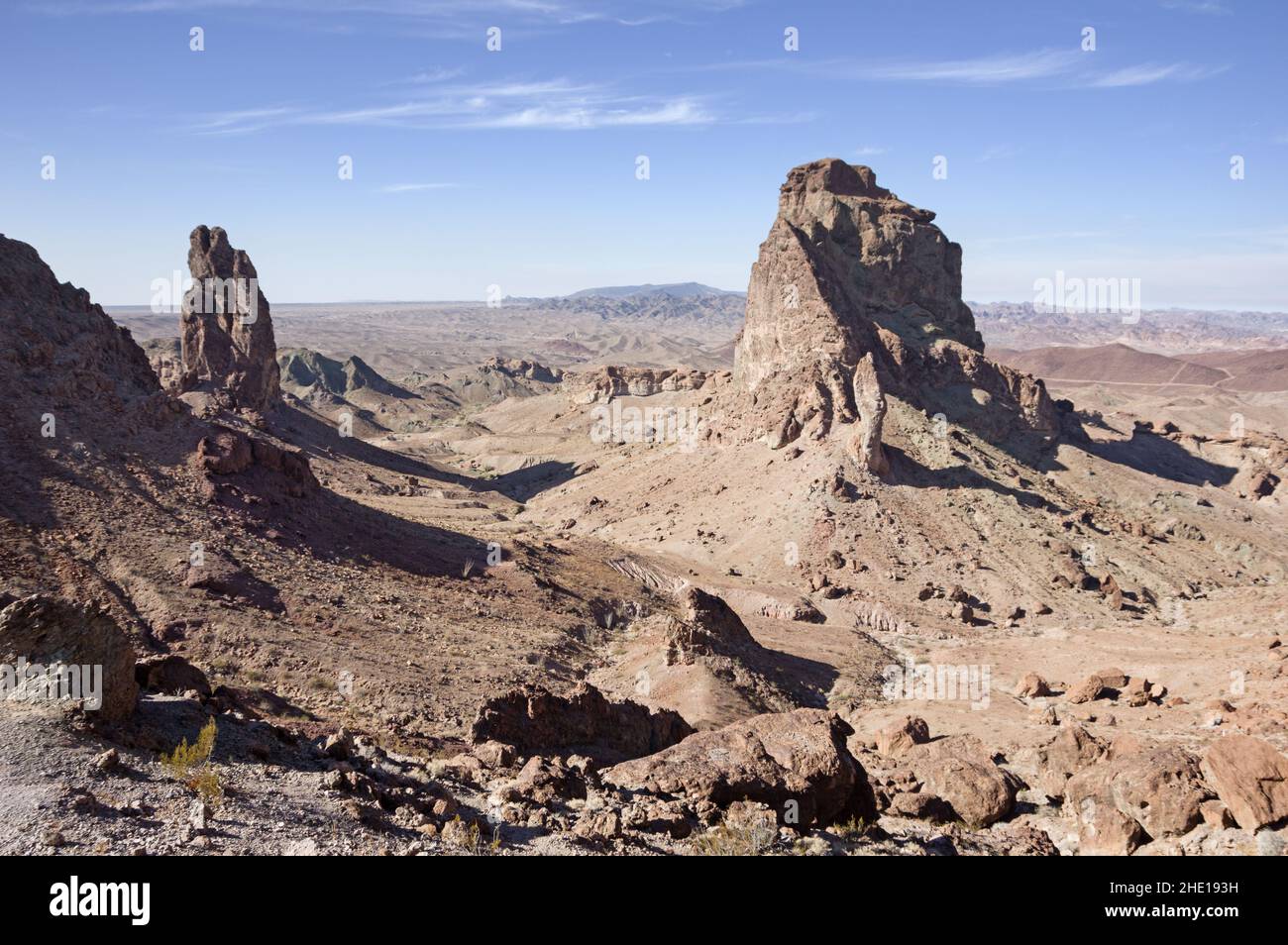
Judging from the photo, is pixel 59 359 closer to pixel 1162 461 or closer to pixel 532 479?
pixel 532 479

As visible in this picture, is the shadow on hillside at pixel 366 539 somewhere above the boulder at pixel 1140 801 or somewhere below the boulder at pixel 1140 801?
above

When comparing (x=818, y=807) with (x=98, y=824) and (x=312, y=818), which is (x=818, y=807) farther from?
(x=98, y=824)

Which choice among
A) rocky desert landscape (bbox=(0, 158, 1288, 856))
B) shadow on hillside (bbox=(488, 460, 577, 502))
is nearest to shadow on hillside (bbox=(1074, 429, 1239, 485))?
rocky desert landscape (bbox=(0, 158, 1288, 856))

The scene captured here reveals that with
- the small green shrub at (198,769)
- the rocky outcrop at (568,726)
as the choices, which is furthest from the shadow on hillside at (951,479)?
the small green shrub at (198,769)

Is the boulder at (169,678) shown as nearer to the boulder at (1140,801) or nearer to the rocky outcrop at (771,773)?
the rocky outcrop at (771,773)

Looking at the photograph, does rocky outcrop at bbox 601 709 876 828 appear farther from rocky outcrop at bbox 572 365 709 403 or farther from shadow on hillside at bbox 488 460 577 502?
rocky outcrop at bbox 572 365 709 403
